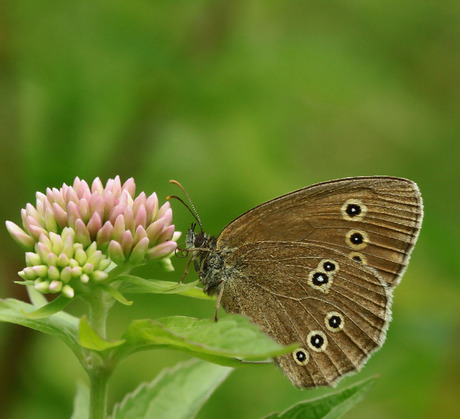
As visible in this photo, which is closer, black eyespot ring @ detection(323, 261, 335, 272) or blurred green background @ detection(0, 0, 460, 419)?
black eyespot ring @ detection(323, 261, 335, 272)

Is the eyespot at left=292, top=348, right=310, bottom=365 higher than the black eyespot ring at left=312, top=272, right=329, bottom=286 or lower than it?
lower

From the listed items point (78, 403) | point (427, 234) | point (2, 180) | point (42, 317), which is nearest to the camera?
point (42, 317)

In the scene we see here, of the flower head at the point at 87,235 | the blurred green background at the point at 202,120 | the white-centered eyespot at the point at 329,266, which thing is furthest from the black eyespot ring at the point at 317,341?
the blurred green background at the point at 202,120

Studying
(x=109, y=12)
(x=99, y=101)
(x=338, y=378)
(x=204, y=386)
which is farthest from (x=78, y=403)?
(x=109, y=12)

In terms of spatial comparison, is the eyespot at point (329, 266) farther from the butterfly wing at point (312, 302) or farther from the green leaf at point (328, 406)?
the green leaf at point (328, 406)

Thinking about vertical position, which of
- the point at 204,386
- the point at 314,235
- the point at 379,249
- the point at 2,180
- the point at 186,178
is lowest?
the point at 204,386

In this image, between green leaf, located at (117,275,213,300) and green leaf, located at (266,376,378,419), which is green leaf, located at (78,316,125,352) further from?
green leaf, located at (266,376,378,419)

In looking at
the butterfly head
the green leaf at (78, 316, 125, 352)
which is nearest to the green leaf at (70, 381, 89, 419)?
the green leaf at (78, 316, 125, 352)

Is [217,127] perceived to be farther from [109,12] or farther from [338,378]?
[338,378]
